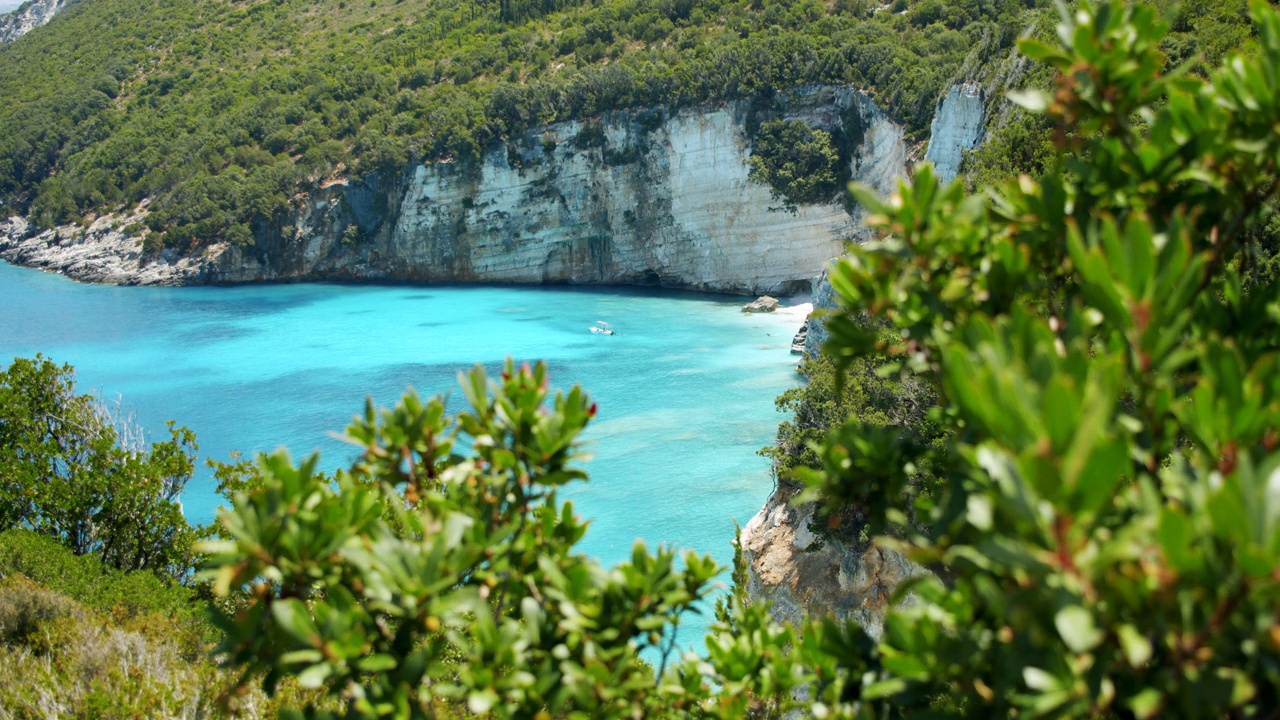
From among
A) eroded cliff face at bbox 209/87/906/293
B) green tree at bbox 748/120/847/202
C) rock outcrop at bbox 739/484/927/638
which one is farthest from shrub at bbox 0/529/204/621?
green tree at bbox 748/120/847/202

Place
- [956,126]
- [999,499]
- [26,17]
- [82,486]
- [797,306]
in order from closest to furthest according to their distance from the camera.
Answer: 1. [999,499]
2. [82,486]
3. [956,126]
4. [797,306]
5. [26,17]

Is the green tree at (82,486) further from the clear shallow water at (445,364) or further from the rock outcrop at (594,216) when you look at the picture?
the rock outcrop at (594,216)

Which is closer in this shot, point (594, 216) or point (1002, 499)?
point (1002, 499)

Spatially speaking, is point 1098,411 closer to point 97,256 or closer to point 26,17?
point 97,256

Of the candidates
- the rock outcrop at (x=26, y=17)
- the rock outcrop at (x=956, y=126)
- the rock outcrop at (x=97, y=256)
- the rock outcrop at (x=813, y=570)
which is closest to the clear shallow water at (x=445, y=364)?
the rock outcrop at (x=813, y=570)

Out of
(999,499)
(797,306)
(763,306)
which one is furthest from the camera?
(797,306)

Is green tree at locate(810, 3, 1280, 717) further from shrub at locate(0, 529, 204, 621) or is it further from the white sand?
the white sand

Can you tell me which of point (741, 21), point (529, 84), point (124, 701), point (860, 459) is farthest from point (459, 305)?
point (860, 459)

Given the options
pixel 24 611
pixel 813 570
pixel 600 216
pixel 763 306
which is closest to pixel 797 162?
pixel 763 306
